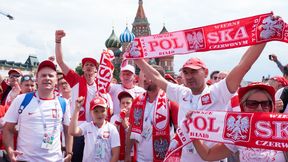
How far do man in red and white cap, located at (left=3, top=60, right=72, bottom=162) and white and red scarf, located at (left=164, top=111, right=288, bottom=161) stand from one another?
1.77 meters

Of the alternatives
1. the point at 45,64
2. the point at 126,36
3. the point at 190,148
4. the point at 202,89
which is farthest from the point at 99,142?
the point at 126,36

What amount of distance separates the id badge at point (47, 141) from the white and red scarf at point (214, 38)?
1292mm

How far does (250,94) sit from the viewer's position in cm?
314

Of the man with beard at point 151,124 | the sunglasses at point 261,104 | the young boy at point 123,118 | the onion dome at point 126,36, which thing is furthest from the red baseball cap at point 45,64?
the onion dome at point 126,36

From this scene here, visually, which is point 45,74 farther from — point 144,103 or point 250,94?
point 250,94

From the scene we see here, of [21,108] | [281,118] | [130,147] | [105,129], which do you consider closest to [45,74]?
[21,108]

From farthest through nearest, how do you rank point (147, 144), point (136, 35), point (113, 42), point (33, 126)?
point (136, 35) → point (113, 42) → point (147, 144) → point (33, 126)

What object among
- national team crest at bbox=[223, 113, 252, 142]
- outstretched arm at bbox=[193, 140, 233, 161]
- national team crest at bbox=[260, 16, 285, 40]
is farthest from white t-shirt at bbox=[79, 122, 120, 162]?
national team crest at bbox=[260, 16, 285, 40]

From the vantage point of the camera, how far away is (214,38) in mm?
3807

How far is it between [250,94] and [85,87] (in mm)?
3548

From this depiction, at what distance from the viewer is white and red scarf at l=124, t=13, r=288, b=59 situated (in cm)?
338

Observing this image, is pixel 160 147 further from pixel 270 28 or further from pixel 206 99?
pixel 270 28

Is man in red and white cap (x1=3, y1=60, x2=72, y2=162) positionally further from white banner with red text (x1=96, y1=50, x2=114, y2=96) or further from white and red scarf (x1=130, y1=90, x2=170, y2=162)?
white banner with red text (x1=96, y1=50, x2=114, y2=96)

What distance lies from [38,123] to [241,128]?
94.6 inches
